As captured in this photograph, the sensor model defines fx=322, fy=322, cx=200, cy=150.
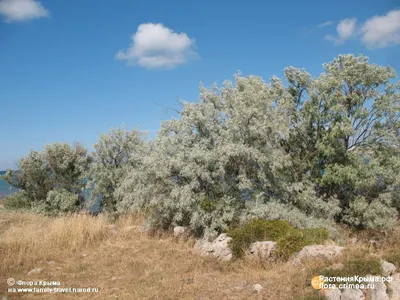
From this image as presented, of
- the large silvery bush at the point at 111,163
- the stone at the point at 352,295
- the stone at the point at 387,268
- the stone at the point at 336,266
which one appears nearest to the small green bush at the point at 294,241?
the stone at the point at 336,266

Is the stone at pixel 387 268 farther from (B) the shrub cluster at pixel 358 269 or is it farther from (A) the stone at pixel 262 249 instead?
(A) the stone at pixel 262 249

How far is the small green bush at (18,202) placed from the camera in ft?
59.0

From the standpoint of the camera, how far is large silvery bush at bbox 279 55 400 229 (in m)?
13.9

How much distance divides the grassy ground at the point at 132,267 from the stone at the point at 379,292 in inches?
43.4

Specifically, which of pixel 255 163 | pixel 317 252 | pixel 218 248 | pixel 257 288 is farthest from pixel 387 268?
pixel 255 163

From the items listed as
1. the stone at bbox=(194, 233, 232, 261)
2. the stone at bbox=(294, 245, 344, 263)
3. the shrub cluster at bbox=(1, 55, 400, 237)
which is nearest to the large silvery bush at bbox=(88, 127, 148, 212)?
the shrub cluster at bbox=(1, 55, 400, 237)

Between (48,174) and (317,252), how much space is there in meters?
15.3

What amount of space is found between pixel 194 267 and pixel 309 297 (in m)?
3.60

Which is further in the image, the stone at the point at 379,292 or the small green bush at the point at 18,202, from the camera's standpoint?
the small green bush at the point at 18,202

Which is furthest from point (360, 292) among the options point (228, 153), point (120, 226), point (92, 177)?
point (92, 177)

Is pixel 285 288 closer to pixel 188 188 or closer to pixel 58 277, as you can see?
pixel 188 188

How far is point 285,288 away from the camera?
715cm

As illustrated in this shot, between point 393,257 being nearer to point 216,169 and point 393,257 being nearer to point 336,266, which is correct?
point 336,266

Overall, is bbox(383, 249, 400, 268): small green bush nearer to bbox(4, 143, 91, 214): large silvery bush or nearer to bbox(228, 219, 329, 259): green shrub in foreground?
bbox(228, 219, 329, 259): green shrub in foreground
